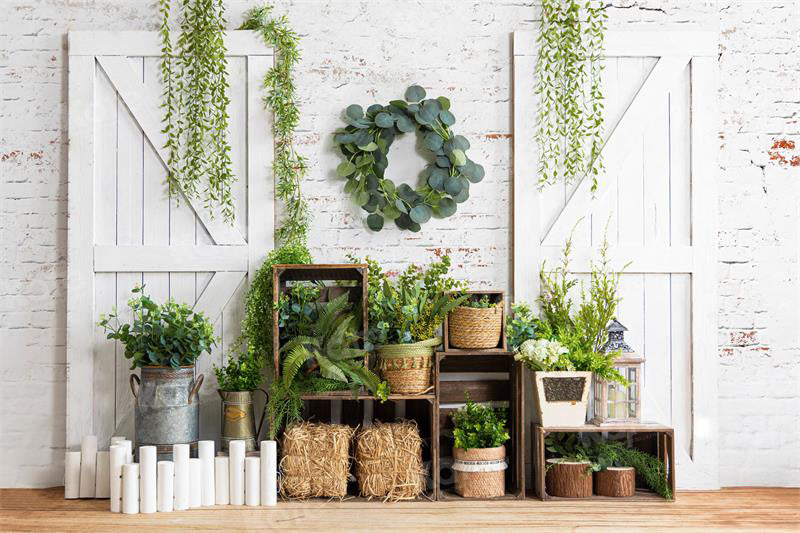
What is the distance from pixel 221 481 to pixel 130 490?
1.27 feet

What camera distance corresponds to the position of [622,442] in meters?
3.65

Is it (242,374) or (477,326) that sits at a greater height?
(477,326)

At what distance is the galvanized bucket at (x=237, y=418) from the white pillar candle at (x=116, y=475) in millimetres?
462

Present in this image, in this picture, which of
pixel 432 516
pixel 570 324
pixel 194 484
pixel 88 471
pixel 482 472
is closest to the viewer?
pixel 432 516

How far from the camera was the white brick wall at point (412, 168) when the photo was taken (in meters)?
3.75

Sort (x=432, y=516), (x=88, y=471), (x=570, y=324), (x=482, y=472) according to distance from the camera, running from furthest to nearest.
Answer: (x=570, y=324) < (x=88, y=471) < (x=482, y=472) < (x=432, y=516)

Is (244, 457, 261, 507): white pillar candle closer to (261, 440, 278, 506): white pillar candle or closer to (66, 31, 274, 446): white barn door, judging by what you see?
(261, 440, 278, 506): white pillar candle

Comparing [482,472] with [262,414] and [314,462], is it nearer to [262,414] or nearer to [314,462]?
[314,462]

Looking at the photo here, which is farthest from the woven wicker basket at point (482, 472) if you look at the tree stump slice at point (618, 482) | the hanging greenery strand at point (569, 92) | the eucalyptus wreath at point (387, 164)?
the hanging greenery strand at point (569, 92)

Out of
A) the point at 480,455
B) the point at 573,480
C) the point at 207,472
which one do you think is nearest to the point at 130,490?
the point at 207,472

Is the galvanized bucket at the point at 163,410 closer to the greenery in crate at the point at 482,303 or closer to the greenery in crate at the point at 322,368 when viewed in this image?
the greenery in crate at the point at 322,368

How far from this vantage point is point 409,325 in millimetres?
3426

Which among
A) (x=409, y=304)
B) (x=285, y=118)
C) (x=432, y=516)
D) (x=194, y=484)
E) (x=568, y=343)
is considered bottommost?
(x=432, y=516)

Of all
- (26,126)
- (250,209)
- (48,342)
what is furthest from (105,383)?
(26,126)
